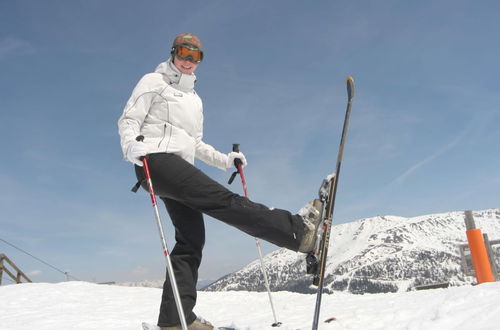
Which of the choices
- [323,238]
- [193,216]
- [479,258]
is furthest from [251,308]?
[323,238]

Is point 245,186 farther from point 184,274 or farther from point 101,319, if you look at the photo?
point 101,319

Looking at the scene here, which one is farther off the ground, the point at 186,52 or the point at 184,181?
the point at 186,52

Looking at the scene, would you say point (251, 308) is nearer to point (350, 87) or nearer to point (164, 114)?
point (164, 114)

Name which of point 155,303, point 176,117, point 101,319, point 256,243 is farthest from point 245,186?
point 155,303

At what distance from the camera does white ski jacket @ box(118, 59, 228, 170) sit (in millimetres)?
3891

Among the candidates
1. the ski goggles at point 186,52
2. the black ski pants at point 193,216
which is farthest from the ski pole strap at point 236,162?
the ski goggles at point 186,52

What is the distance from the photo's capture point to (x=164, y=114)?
406 cm

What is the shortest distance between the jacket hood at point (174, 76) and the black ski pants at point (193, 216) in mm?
944

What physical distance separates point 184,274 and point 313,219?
1473 mm

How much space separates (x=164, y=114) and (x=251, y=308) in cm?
597

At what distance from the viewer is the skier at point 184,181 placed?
3.41m

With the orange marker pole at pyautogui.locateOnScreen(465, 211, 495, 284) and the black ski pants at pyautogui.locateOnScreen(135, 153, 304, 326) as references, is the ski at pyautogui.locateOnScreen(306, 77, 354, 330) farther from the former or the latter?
the orange marker pole at pyautogui.locateOnScreen(465, 211, 495, 284)

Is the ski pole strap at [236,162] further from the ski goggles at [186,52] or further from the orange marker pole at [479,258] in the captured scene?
the orange marker pole at [479,258]

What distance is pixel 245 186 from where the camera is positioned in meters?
5.27
